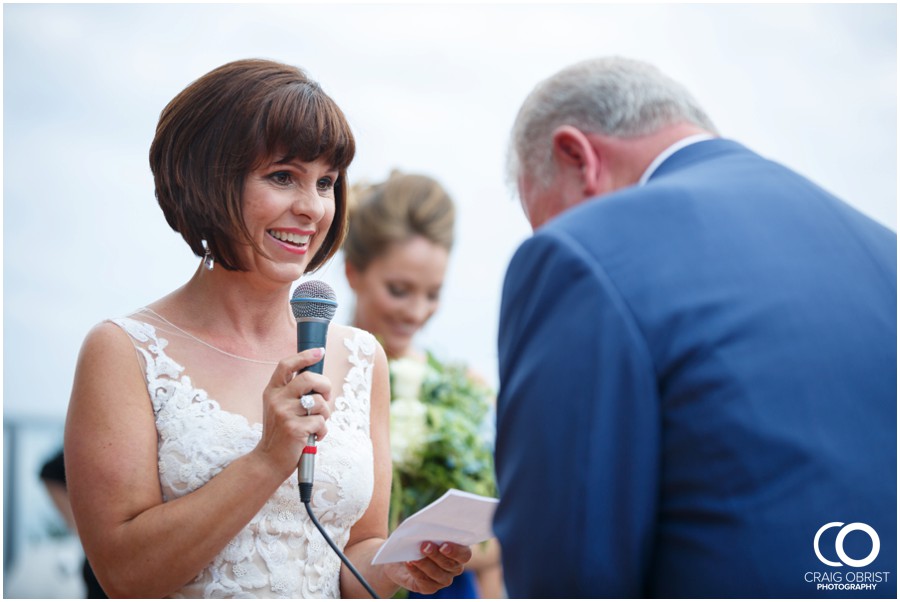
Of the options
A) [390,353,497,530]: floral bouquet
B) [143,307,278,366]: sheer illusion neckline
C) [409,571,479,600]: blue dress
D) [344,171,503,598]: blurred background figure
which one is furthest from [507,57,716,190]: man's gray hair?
[409,571,479,600]: blue dress

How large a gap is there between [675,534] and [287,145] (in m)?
1.42

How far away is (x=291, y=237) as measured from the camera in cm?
259

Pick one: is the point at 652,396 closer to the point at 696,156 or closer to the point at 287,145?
the point at 696,156

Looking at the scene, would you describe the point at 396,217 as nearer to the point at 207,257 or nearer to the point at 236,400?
the point at 207,257

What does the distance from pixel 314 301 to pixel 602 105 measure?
80cm

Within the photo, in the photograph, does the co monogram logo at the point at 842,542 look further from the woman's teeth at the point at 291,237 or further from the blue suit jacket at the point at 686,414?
the woman's teeth at the point at 291,237

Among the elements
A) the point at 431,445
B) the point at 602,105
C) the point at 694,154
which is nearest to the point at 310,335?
the point at 602,105

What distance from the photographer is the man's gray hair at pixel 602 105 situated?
7.08 ft

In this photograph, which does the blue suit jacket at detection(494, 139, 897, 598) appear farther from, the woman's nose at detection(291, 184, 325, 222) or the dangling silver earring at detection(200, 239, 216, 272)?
the dangling silver earring at detection(200, 239, 216, 272)

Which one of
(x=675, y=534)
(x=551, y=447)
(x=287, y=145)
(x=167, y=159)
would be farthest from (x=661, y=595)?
(x=167, y=159)

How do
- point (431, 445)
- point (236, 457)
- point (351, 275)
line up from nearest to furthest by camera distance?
point (236, 457) → point (431, 445) → point (351, 275)

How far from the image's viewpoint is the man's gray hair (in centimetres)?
216

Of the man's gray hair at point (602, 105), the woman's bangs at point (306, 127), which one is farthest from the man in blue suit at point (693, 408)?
the woman's bangs at point (306, 127)

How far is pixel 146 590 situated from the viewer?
7.48ft
